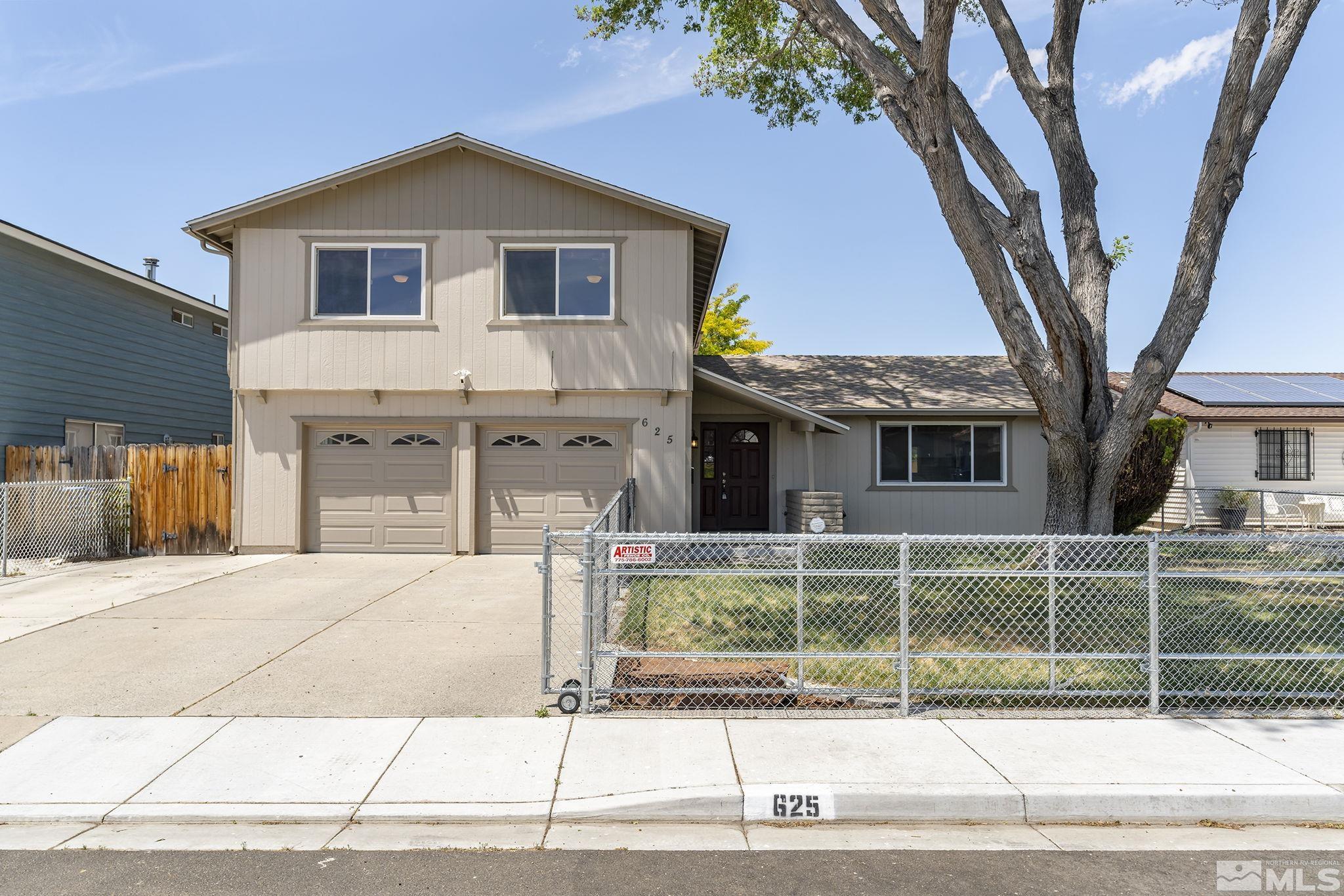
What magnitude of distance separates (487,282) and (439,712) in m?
8.66

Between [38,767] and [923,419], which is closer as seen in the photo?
[38,767]

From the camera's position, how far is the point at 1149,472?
1540 centimetres

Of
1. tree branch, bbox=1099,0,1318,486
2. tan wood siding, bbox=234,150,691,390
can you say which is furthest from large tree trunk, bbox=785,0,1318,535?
tan wood siding, bbox=234,150,691,390

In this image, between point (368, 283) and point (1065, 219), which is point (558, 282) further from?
point (1065, 219)

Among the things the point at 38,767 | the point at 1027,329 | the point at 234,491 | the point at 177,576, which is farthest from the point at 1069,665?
the point at 234,491

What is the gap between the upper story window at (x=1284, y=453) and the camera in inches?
775

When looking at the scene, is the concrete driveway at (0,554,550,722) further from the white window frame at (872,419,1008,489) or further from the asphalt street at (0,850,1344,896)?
the white window frame at (872,419,1008,489)

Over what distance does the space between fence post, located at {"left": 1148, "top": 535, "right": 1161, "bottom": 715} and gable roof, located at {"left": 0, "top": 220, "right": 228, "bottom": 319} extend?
58.1 feet

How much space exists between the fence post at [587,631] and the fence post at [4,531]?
9.71 meters

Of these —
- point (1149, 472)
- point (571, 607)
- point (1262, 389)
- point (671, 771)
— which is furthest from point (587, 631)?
point (1262, 389)

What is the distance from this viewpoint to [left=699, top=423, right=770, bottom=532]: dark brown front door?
15297 mm

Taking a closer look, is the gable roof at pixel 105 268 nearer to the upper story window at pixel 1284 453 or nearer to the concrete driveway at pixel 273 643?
the concrete driveway at pixel 273 643

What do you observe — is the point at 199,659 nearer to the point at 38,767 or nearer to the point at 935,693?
the point at 38,767

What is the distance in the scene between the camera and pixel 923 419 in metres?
15.3
